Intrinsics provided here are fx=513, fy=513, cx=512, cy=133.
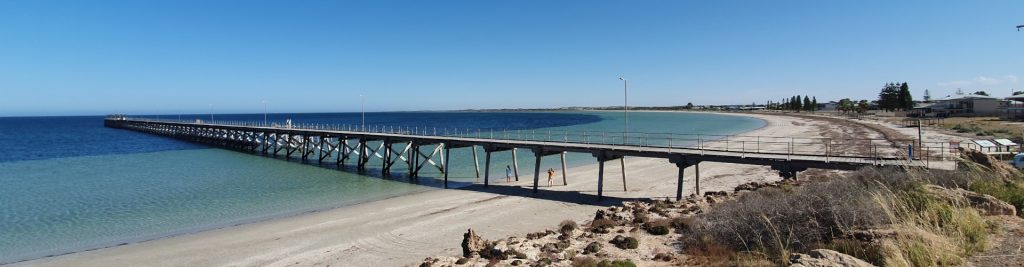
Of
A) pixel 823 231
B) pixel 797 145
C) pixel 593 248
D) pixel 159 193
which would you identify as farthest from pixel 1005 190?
pixel 159 193

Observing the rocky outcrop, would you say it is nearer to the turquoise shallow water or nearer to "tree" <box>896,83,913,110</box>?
the turquoise shallow water

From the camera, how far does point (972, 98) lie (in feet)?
239

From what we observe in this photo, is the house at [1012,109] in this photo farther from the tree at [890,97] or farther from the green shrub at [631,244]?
the green shrub at [631,244]

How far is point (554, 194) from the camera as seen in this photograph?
81.3 feet

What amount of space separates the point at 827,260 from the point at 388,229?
46.8 ft

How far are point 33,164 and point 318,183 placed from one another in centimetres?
3284

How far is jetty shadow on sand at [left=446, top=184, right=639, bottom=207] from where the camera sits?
22720 mm

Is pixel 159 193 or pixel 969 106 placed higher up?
pixel 969 106

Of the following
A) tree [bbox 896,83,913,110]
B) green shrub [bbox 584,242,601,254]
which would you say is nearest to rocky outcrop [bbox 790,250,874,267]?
green shrub [bbox 584,242,601,254]

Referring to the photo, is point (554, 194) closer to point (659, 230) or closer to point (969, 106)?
point (659, 230)

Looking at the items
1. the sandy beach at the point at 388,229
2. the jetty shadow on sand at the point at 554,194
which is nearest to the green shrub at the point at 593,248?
the sandy beach at the point at 388,229

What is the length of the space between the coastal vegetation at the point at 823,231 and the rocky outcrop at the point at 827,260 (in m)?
0.02

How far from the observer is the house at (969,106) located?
229 feet

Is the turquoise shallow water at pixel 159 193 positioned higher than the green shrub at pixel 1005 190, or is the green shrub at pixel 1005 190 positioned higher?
the green shrub at pixel 1005 190
